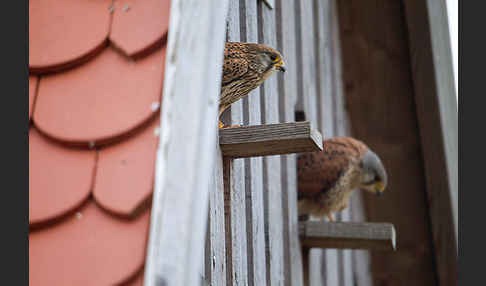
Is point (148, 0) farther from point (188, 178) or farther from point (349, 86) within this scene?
point (349, 86)

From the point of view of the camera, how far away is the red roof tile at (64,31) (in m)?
1.25

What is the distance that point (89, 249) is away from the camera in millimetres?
1082

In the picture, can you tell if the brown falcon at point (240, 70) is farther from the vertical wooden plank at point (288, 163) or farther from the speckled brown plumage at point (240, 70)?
the vertical wooden plank at point (288, 163)

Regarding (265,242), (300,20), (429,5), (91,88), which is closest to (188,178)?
(91,88)

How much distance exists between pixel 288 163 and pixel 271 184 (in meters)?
0.38

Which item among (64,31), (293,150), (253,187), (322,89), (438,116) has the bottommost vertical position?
(253,187)

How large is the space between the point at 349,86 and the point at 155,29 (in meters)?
3.60

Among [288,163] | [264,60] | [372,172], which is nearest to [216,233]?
[264,60]

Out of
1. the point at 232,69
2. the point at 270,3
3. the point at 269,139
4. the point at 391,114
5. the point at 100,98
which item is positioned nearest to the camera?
the point at 100,98

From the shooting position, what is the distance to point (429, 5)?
167 inches

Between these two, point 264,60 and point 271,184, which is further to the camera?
point 271,184

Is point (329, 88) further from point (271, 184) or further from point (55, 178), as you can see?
point (55, 178)

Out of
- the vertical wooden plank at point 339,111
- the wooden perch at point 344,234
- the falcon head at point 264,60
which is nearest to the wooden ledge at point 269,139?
the falcon head at point 264,60

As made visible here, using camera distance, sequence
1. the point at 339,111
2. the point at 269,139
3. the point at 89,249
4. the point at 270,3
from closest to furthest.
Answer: the point at 89,249 → the point at 269,139 → the point at 270,3 → the point at 339,111
